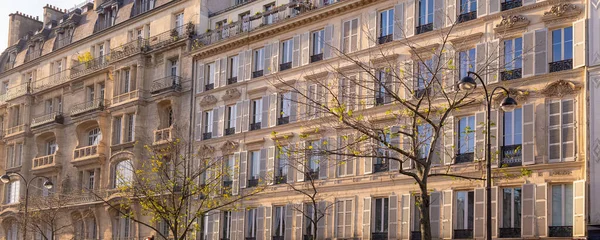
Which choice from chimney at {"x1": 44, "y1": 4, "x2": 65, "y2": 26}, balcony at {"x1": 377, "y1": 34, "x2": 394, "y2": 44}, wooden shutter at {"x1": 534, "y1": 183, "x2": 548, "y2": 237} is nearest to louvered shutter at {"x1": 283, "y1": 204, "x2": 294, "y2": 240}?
balcony at {"x1": 377, "y1": 34, "x2": 394, "y2": 44}

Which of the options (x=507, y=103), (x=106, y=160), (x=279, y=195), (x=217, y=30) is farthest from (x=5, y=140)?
(x=507, y=103)

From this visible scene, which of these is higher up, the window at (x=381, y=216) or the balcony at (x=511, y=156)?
the balcony at (x=511, y=156)

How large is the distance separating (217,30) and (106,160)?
11.7 metres

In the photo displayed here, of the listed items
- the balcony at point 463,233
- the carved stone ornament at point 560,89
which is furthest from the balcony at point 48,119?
the carved stone ornament at point 560,89

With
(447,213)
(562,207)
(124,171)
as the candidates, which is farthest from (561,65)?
(124,171)

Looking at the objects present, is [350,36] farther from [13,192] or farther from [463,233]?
[13,192]

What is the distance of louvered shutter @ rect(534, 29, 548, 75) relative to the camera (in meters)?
32.2

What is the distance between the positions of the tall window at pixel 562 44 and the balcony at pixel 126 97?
26.2 meters

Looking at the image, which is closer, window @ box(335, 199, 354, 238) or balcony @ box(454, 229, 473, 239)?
balcony @ box(454, 229, 473, 239)

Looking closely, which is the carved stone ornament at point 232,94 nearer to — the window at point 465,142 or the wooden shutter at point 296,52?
the wooden shutter at point 296,52

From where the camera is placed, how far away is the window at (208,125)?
46625mm

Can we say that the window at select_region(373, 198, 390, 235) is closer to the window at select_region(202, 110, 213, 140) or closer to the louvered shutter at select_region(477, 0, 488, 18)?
the louvered shutter at select_region(477, 0, 488, 18)

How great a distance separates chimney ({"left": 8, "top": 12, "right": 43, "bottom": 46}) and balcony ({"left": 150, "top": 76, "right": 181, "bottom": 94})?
892 inches

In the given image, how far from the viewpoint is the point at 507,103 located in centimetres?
2372
